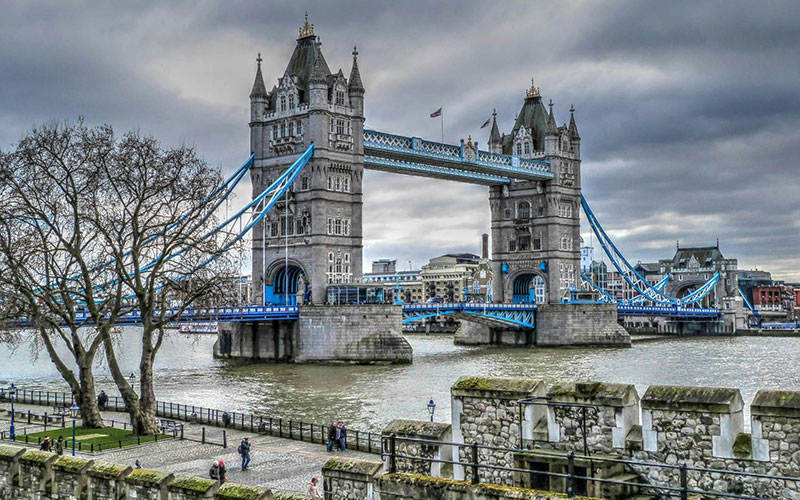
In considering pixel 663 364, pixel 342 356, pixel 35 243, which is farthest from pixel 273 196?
pixel 35 243

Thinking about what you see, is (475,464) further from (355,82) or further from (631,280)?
(631,280)

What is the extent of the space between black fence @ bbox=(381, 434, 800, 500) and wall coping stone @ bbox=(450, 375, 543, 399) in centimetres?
59

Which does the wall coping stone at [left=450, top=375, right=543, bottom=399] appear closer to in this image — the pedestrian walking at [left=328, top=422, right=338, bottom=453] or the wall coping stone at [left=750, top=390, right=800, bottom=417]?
the wall coping stone at [left=750, top=390, right=800, bottom=417]

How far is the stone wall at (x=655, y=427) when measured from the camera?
25.8 ft

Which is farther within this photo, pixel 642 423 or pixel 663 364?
pixel 663 364

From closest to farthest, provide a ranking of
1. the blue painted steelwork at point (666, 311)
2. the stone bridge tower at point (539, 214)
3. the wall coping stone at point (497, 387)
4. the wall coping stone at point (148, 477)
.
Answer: the wall coping stone at point (497, 387) < the wall coping stone at point (148, 477) < the stone bridge tower at point (539, 214) < the blue painted steelwork at point (666, 311)

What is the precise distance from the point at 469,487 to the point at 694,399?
93.6 inches

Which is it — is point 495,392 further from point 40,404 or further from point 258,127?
point 258,127

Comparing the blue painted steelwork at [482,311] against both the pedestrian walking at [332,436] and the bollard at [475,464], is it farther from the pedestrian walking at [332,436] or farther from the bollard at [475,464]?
the bollard at [475,464]

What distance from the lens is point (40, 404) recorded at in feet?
131

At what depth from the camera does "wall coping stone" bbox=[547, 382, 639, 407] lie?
8789mm

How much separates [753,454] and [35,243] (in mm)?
28819

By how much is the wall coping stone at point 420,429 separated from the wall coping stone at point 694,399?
7.62 feet

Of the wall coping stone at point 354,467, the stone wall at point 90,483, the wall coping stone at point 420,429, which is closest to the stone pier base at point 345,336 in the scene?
the stone wall at point 90,483
